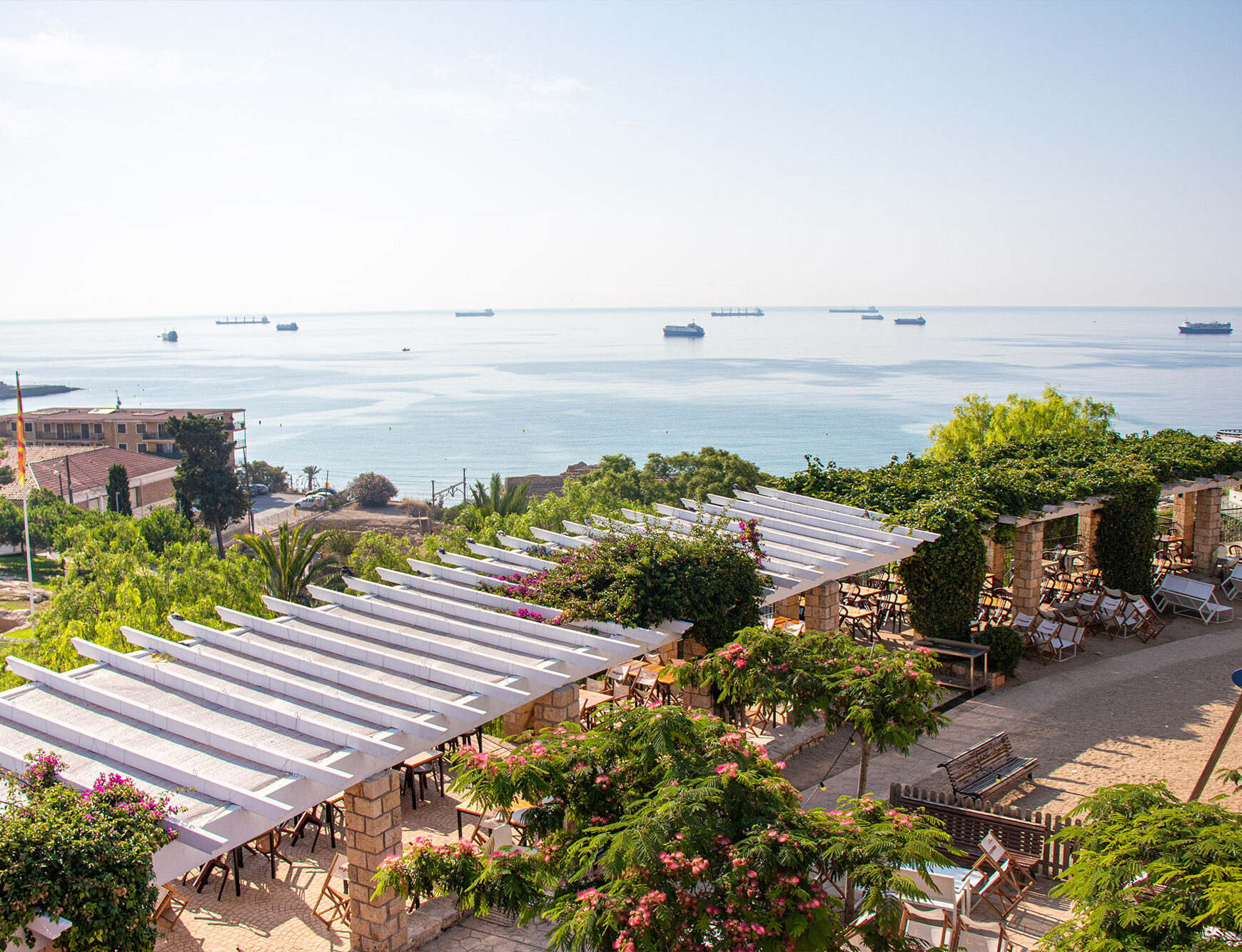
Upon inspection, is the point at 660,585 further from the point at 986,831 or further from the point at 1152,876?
the point at 1152,876

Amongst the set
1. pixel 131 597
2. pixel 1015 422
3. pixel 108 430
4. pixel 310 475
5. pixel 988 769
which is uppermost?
pixel 1015 422

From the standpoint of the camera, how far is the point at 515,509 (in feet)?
98.3

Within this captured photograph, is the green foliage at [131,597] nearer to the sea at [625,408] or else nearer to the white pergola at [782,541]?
the white pergola at [782,541]

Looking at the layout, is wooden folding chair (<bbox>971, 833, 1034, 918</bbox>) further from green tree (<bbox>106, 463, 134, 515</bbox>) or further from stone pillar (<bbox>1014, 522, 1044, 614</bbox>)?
green tree (<bbox>106, 463, 134, 515</bbox>)

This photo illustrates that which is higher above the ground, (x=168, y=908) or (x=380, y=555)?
(x=168, y=908)

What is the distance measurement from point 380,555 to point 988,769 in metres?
15.9

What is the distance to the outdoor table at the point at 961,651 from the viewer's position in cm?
1394

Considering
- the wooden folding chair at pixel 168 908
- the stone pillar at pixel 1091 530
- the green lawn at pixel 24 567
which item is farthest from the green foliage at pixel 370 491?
the wooden folding chair at pixel 168 908

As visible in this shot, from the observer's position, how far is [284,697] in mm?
8711

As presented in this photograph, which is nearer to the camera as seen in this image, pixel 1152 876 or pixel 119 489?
pixel 1152 876

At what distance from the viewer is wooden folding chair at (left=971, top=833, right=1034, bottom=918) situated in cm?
793

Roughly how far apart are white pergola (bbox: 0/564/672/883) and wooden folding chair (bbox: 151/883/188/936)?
1.06 metres

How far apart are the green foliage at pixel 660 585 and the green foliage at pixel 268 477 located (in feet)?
260

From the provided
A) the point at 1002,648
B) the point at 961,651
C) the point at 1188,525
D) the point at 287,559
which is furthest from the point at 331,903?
the point at 1188,525
